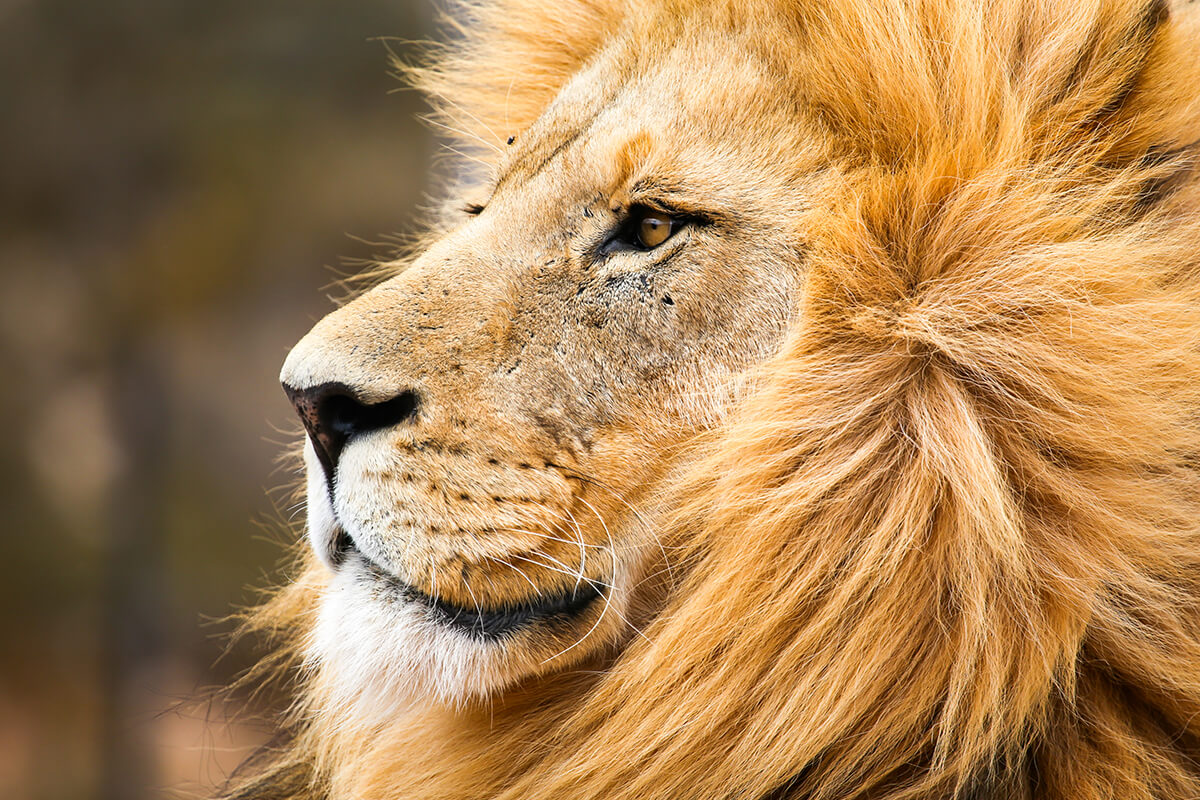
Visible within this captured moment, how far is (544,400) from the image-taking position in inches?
45.6

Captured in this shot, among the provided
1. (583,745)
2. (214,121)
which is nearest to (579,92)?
(583,745)

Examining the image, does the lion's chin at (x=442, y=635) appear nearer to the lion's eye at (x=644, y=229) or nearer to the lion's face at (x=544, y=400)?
the lion's face at (x=544, y=400)

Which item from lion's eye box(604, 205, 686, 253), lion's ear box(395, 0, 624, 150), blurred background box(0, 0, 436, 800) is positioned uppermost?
lion's ear box(395, 0, 624, 150)

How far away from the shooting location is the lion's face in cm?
109

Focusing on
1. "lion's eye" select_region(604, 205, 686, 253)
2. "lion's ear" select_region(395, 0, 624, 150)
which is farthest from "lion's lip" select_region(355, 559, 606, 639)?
"lion's ear" select_region(395, 0, 624, 150)

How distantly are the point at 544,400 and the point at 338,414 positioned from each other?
232 millimetres

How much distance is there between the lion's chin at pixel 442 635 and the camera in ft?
3.65

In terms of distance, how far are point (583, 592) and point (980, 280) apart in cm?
55

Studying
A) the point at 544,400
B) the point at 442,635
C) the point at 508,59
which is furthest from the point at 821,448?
the point at 508,59

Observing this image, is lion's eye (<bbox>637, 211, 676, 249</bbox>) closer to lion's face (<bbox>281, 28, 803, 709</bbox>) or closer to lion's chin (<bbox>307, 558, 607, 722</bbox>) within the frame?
lion's face (<bbox>281, 28, 803, 709</bbox>)

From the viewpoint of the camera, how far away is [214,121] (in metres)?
4.40

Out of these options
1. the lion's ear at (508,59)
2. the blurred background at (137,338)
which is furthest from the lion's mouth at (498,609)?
the blurred background at (137,338)

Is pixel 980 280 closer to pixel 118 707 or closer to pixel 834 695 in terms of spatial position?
pixel 834 695

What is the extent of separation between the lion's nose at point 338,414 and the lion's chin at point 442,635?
15 cm
